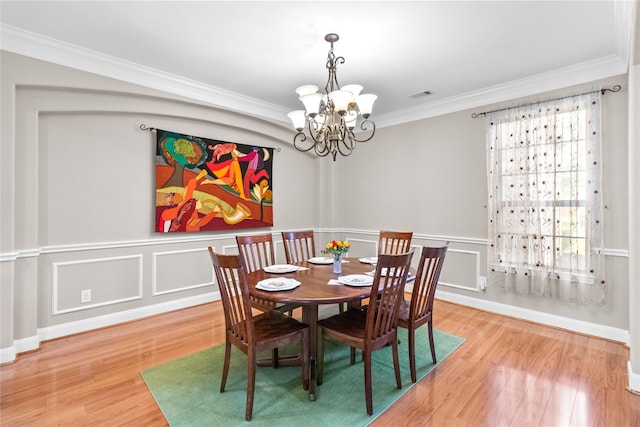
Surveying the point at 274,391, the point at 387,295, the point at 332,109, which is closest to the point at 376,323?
the point at 387,295

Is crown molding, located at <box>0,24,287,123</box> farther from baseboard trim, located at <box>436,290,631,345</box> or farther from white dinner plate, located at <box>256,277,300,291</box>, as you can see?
baseboard trim, located at <box>436,290,631,345</box>

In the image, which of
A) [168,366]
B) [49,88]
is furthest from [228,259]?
[49,88]

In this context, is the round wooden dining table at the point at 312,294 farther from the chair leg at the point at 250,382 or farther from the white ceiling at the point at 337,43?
the white ceiling at the point at 337,43

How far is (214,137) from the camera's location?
3973 mm

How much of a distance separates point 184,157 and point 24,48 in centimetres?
157

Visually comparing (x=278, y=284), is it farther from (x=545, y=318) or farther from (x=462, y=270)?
(x=545, y=318)

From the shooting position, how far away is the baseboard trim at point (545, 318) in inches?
115

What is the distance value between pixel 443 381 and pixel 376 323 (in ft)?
2.68

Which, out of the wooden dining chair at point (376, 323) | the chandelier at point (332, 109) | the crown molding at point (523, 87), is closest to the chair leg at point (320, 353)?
the wooden dining chair at point (376, 323)

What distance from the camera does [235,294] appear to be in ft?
6.14

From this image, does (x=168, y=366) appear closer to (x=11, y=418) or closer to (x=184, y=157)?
(x=11, y=418)

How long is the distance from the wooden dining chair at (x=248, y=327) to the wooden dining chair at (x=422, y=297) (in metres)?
0.78

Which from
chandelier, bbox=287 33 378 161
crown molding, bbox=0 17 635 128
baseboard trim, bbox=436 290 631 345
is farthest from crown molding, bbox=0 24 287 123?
baseboard trim, bbox=436 290 631 345

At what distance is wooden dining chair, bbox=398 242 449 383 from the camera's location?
7.29 ft
